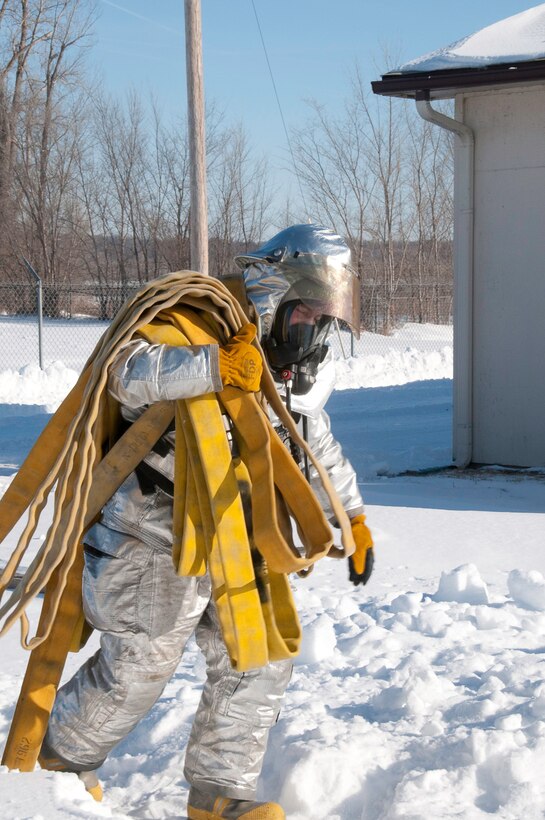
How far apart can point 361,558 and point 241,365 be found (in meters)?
0.95

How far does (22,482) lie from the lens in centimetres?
281

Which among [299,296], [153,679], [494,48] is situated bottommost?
[153,679]

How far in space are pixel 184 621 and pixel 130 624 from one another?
0.15m

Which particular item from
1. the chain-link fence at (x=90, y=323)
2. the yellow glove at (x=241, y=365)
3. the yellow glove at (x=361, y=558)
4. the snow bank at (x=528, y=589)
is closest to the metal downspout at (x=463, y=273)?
the snow bank at (x=528, y=589)

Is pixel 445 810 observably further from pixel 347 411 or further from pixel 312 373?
pixel 347 411

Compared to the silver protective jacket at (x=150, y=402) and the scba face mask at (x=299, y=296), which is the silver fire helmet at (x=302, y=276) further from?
the silver protective jacket at (x=150, y=402)

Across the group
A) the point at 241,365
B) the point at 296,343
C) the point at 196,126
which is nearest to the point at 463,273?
the point at 196,126

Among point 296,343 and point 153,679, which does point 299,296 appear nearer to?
point 296,343

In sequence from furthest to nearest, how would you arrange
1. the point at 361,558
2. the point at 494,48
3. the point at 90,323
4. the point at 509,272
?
the point at 90,323
the point at 509,272
the point at 494,48
the point at 361,558

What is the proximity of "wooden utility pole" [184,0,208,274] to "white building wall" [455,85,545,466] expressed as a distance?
342 centimetres

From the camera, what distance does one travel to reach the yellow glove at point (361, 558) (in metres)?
3.22

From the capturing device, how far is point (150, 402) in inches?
101

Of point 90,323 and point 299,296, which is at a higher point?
point 299,296

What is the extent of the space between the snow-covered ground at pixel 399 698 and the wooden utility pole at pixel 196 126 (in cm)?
517
